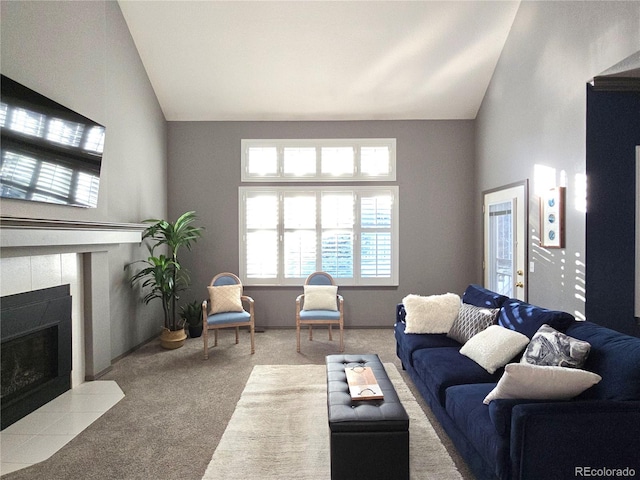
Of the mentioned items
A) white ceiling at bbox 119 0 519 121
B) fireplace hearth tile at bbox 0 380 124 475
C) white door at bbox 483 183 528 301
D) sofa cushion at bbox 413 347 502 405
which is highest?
white ceiling at bbox 119 0 519 121

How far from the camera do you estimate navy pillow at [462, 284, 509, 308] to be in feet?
11.5

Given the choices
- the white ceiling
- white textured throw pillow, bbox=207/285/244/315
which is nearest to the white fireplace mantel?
white textured throw pillow, bbox=207/285/244/315

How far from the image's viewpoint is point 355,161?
19.7ft

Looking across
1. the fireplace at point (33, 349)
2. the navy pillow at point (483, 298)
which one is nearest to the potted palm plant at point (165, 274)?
the fireplace at point (33, 349)

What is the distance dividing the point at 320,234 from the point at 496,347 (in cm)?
355

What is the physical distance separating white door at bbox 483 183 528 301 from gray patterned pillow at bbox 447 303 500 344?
128cm

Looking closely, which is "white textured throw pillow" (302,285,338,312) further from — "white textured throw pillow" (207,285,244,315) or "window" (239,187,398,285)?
"white textured throw pillow" (207,285,244,315)

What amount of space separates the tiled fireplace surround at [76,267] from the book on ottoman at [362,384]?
8.24 feet

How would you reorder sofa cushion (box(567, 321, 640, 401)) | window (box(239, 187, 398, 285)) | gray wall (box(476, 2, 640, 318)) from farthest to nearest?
1. window (box(239, 187, 398, 285))
2. gray wall (box(476, 2, 640, 318))
3. sofa cushion (box(567, 321, 640, 401))

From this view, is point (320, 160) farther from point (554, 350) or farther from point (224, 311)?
point (554, 350)

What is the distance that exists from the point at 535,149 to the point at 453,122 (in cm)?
204

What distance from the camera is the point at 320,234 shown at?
601cm

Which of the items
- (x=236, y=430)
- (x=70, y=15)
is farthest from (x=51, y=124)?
(x=236, y=430)

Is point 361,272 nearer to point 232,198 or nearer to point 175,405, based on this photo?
point 232,198
